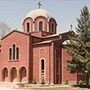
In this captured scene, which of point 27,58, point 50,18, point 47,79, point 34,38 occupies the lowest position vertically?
point 47,79

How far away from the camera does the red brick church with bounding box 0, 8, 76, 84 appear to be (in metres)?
47.5

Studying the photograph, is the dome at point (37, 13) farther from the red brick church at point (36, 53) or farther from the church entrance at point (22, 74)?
the church entrance at point (22, 74)

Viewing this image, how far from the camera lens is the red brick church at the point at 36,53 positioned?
4750 centimetres

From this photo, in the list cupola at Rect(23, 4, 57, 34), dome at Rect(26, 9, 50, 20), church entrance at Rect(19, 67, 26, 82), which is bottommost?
church entrance at Rect(19, 67, 26, 82)

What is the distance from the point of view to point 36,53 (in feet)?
163

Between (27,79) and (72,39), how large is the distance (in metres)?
10.9

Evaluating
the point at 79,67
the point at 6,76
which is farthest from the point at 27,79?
the point at 79,67

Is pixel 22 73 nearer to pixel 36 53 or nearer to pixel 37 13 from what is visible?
pixel 36 53

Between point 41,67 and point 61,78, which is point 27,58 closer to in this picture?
point 41,67

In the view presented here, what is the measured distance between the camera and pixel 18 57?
51594 millimetres

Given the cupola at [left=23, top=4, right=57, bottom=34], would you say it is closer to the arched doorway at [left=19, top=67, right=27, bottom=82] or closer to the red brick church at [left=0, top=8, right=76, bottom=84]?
the red brick church at [left=0, top=8, right=76, bottom=84]

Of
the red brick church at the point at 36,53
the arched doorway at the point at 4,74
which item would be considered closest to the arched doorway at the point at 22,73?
the red brick church at the point at 36,53

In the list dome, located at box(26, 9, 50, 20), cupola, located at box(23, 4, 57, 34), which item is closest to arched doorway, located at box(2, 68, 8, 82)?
cupola, located at box(23, 4, 57, 34)

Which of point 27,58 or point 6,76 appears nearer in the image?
point 27,58
